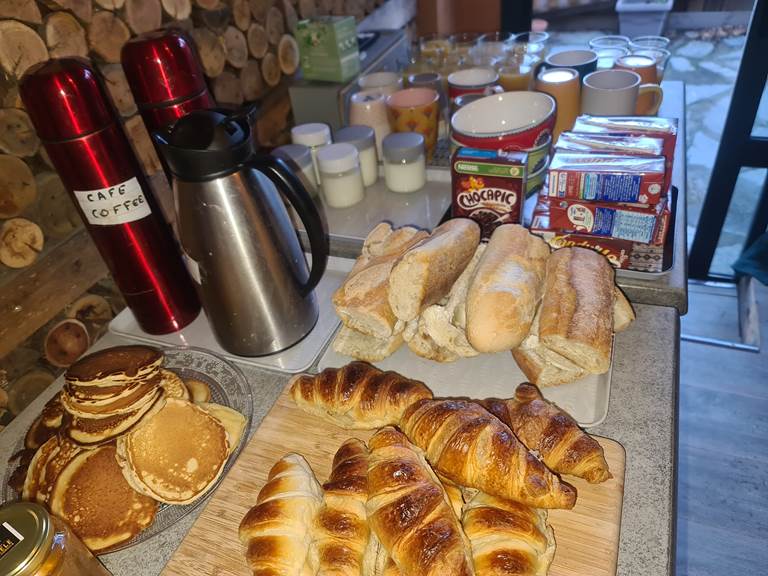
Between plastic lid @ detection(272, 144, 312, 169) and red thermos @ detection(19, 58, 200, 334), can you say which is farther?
plastic lid @ detection(272, 144, 312, 169)

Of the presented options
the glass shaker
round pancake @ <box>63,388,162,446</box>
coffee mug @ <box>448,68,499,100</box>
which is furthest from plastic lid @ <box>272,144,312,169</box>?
the glass shaker

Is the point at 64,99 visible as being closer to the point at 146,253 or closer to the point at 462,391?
the point at 146,253

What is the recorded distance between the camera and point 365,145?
4.83 ft

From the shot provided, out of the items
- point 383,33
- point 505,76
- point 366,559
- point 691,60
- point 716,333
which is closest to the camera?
point 366,559

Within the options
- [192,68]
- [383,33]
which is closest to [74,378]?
[192,68]

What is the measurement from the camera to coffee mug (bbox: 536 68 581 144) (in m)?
1.44

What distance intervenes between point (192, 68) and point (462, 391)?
0.78 m

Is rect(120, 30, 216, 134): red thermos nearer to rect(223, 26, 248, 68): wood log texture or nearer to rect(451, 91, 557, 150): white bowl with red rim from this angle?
rect(223, 26, 248, 68): wood log texture

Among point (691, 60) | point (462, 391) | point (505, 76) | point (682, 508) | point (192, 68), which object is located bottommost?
point (682, 508)

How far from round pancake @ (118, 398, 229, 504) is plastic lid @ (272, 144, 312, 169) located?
768 mm

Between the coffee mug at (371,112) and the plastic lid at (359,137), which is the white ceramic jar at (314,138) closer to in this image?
the plastic lid at (359,137)

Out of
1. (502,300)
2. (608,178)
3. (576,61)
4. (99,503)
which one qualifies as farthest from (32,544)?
(576,61)

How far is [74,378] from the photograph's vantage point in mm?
835

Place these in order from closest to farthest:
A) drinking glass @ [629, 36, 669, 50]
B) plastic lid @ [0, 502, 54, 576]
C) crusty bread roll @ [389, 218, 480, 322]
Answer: plastic lid @ [0, 502, 54, 576]
crusty bread roll @ [389, 218, 480, 322]
drinking glass @ [629, 36, 669, 50]
